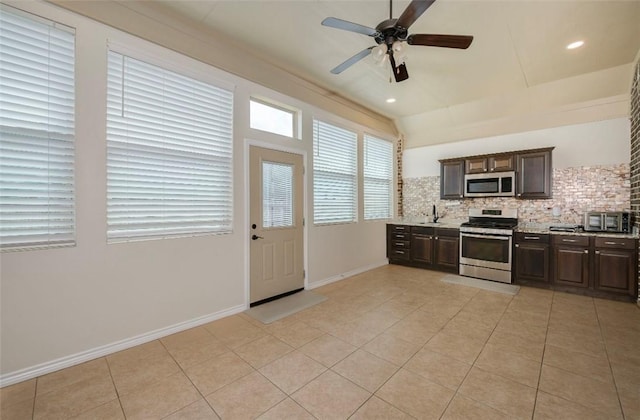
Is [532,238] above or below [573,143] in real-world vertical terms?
below

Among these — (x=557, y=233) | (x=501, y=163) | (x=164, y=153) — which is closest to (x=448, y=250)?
(x=557, y=233)

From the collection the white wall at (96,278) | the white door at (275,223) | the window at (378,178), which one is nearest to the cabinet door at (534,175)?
the window at (378,178)

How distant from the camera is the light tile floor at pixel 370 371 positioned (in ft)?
5.70

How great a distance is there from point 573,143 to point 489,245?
2.17 metres

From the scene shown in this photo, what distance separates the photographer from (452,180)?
541 centimetres

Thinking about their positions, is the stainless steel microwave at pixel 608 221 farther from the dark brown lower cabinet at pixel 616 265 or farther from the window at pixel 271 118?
the window at pixel 271 118

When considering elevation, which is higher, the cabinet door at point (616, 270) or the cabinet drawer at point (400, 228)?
the cabinet drawer at point (400, 228)

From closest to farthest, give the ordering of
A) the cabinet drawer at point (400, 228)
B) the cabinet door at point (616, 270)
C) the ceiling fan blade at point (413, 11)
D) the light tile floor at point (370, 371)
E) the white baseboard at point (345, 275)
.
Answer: the light tile floor at point (370, 371) < the ceiling fan blade at point (413, 11) < the cabinet door at point (616, 270) < the white baseboard at point (345, 275) < the cabinet drawer at point (400, 228)

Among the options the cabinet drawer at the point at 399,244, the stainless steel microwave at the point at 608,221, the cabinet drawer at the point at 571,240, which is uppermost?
the stainless steel microwave at the point at 608,221

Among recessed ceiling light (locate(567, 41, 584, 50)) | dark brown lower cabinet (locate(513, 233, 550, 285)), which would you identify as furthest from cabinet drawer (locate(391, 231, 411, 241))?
recessed ceiling light (locate(567, 41, 584, 50))

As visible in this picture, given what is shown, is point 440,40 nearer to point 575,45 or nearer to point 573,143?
point 575,45

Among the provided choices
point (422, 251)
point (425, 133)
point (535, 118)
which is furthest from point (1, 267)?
point (535, 118)

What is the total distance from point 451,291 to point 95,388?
4241mm

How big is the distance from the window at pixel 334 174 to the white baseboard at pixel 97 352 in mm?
2224
